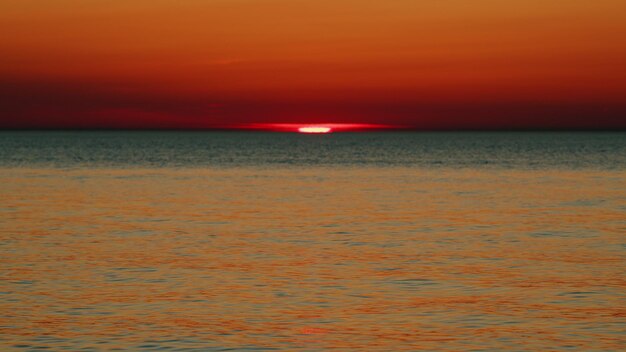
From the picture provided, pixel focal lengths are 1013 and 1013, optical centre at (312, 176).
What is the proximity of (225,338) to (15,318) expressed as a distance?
11.9 ft

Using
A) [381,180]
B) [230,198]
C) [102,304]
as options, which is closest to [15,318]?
[102,304]

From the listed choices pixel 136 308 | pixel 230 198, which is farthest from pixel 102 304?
pixel 230 198

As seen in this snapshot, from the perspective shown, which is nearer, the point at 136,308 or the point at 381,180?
the point at 136,308

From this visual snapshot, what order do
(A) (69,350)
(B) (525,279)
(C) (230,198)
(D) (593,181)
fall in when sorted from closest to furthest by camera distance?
1. (A) (69,350)
2. (B) (525,279)
3. (C) (230,198)
4. (D) (593,181)

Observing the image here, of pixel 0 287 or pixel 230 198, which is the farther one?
pixel 230 198

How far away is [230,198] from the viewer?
142 ft

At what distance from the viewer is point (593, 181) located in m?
57.2

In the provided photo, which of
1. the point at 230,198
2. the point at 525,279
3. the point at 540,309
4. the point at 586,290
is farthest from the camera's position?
the point at 230,198

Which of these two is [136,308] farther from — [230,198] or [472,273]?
[230,198]

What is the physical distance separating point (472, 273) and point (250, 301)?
216 inches

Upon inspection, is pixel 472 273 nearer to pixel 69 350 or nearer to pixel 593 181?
pixel 69 350

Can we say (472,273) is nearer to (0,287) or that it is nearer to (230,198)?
(0,287)

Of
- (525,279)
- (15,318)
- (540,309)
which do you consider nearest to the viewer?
(15,318)

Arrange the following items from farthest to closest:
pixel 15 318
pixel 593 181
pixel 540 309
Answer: pixel 593 181, pixel 540 309, pixel 15 318
